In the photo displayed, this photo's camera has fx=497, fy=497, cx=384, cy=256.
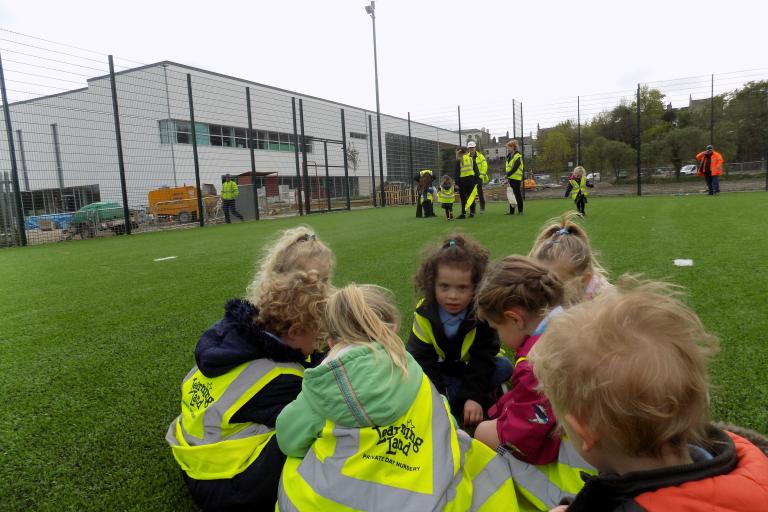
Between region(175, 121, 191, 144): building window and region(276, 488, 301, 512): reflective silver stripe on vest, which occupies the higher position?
region(175, 121, 191, 144): building window

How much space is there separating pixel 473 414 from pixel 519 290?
70cm

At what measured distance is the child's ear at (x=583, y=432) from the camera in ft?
3.07

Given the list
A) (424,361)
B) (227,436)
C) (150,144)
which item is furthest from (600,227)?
(150,144)

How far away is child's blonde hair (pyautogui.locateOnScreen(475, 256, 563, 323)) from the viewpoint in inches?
74.3

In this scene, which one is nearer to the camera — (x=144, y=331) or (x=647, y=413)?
(x=647, y=413)

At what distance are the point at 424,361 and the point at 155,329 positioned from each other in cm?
217

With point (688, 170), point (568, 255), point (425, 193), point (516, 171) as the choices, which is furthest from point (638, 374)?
point (688, 170)

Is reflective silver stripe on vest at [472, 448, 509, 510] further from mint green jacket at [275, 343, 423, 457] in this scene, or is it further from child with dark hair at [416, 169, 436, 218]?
child with dark hair at [416, 169, 436, 218]

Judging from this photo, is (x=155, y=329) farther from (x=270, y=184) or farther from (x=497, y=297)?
(x=270, y=184)

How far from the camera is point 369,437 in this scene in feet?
4.37

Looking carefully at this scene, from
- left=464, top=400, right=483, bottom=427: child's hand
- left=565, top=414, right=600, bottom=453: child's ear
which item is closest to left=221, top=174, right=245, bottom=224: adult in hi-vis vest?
left=464, top=400, right=483, bottom=427: child's hand

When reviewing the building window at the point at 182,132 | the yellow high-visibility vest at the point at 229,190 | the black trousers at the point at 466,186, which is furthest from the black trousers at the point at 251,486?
the building window at the point at 182,132

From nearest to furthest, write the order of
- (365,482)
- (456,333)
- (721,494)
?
(721,494)
(365,482)
(456,333)

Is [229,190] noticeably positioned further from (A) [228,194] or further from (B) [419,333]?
(B) [419,333]
